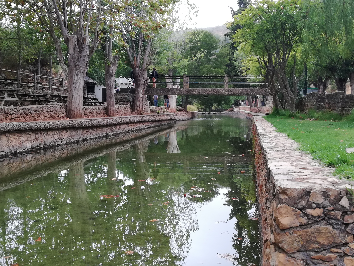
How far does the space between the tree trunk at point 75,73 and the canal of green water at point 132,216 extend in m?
6.86

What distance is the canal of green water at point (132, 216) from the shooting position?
505 cm

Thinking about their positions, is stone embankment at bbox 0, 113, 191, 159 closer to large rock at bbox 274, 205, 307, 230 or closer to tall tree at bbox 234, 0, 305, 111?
tall tree at bbox 234, 0, 305, 111

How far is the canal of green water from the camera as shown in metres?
5.05

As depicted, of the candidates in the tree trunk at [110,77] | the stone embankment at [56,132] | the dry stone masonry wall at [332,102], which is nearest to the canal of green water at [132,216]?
the stone embankment at [56,132]

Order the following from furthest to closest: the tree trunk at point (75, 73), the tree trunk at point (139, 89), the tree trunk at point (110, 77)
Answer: the tree trunk at point (139, 89) < the tree trunk at point (110, 77) < the tree trunk at point (75, 73)

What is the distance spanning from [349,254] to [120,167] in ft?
29.4

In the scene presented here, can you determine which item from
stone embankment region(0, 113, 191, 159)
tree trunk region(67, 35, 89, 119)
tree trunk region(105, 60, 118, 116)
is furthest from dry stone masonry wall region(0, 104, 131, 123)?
tree trunk region(105, 60, 118, 116)

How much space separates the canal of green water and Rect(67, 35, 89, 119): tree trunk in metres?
6.86

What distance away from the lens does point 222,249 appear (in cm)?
541

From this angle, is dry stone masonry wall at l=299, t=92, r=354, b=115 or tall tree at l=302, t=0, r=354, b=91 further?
dry stone masonry wall at l=299, t=92, r=354, b=115

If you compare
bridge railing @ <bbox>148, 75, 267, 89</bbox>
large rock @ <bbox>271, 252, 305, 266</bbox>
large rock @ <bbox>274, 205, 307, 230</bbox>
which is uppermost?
bridge railing @ <bbox>148, 75, 267, 89</bbox>

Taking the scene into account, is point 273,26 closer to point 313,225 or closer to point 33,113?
point 33,113

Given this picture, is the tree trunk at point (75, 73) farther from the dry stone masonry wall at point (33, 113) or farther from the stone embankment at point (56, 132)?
the stone embankment at point (56, 132)

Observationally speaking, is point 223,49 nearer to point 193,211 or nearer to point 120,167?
point 120,167
